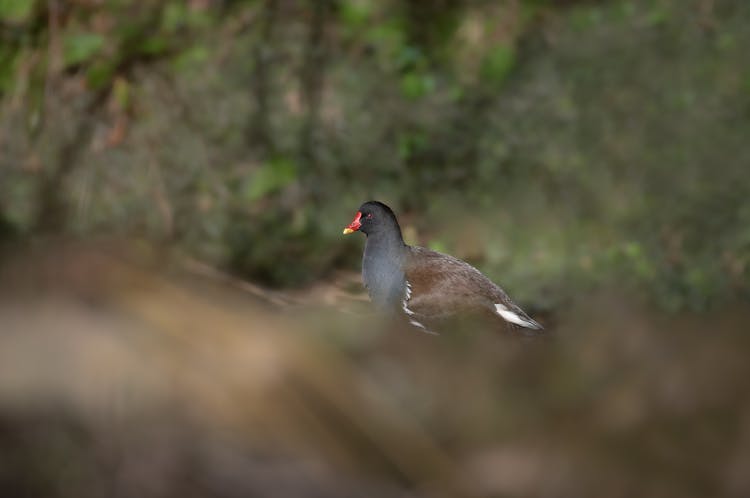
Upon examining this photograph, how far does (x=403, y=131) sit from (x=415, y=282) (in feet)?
9.49

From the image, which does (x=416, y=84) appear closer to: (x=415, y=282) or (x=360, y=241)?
(x=360, y=241)

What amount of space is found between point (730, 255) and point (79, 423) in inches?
153

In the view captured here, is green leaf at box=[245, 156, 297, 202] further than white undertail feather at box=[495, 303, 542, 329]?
Yes

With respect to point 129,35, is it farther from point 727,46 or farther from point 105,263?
point 727,46

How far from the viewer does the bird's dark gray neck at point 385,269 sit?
12.8 feet

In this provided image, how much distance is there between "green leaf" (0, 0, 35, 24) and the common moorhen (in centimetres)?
346

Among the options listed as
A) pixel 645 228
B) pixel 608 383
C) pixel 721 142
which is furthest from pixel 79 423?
pixel 721 142

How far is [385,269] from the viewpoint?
396 centimetres

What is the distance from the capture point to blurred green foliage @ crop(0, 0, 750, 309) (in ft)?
19.6

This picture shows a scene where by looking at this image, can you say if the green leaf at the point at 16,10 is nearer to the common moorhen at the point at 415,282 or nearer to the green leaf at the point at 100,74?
the green leaf at the point at 100,74

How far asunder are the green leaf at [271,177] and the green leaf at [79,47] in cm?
137

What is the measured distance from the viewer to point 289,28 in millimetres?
6930

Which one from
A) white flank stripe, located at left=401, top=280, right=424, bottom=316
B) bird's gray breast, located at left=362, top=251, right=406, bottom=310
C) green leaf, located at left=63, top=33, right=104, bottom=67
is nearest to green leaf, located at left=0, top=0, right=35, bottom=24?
green leaf, located at left=63, top=33, right=104, bottom=67

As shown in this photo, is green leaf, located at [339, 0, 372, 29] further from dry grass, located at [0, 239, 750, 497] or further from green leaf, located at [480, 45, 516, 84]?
dry grass, located at [0, 239, 750, 497]
